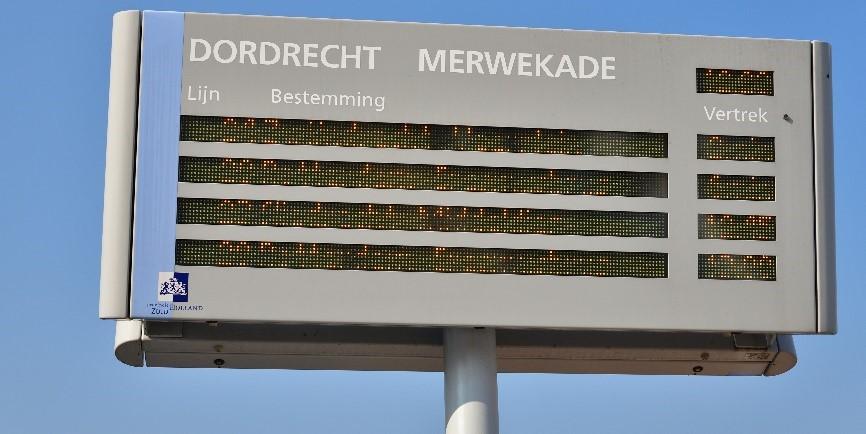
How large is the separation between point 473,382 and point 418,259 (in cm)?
182

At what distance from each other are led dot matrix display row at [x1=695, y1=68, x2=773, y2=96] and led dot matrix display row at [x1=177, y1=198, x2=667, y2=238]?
4.69 ft

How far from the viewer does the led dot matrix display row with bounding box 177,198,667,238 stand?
62.4ft

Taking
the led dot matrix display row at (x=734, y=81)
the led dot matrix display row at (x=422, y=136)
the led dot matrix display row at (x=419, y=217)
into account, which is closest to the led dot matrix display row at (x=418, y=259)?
the led dot matrix display row at (x=419, y=217)

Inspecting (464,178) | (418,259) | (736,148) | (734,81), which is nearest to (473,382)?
(418,259)

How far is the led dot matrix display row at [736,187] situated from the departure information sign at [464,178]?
0.02 meters

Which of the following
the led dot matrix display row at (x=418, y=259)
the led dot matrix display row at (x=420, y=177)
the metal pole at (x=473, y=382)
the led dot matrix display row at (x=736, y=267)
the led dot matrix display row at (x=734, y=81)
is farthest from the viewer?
the metal pole at (x=473, y=382)

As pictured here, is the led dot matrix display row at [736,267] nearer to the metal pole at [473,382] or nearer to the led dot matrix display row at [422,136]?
the led dot matrix display row at [422,136]

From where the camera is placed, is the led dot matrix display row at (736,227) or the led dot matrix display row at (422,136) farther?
the led dot matrix display row at (736,227)

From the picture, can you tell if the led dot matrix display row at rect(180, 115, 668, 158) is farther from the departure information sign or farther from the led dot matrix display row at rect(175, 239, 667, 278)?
the led dot matrix display row at rect(175, 239, 667, 278)

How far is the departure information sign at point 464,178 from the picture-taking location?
19.0 m

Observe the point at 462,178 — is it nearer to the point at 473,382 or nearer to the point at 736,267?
the point at 473,382

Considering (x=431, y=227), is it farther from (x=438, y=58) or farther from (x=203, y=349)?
(x=203, y=349)

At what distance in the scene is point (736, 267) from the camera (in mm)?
19484

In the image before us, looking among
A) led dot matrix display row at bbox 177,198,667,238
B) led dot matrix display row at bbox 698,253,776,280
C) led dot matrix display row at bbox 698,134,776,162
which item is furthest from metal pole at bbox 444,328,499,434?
led dot matrix display row at bbox 698,134,776,162
